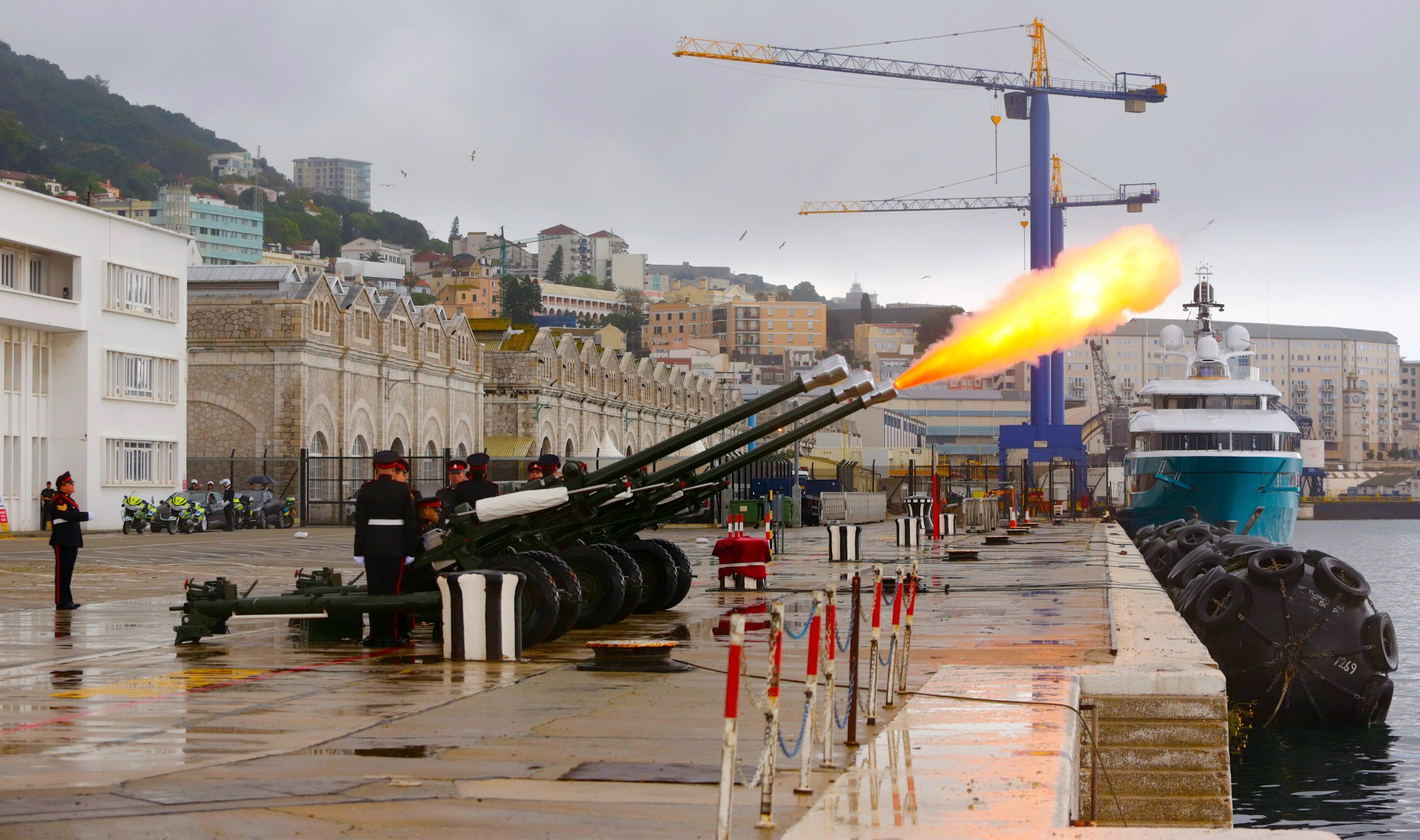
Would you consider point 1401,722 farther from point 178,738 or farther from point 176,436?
point 176,436

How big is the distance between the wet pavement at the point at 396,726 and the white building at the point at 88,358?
29801mm

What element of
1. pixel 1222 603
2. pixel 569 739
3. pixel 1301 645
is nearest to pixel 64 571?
pixel 569 739

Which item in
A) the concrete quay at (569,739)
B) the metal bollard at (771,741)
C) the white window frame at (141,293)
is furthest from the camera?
the white window frame at (141,293)

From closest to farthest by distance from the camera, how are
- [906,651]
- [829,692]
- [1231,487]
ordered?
1. [829,692]
2. [906,651]
3. [1231,487]

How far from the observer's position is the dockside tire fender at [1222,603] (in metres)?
24.3

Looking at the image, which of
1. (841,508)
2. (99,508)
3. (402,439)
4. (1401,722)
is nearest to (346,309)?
(402,439)

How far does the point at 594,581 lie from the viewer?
17312 millimetres

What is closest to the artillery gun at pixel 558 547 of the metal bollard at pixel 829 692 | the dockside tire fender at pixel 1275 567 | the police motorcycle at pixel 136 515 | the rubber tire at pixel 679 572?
the rubber tire at pixel 679 572

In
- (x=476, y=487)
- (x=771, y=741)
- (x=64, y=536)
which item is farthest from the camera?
(x=64, y=536)

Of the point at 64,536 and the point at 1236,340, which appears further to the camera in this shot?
the point at 1236,340

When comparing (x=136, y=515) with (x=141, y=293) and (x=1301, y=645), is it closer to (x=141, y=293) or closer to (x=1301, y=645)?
(x=141, y=293)

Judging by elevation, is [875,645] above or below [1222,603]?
above

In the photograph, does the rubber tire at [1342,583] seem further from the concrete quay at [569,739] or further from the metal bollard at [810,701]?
the metal bollard at [810,701]

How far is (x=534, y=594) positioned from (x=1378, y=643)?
15.3 metres
